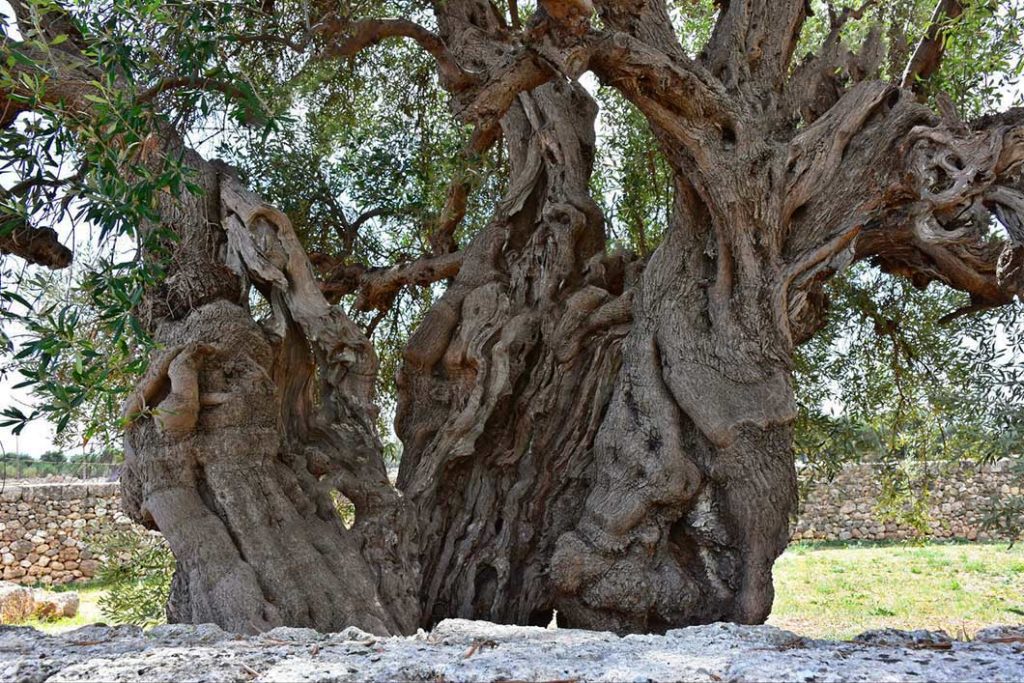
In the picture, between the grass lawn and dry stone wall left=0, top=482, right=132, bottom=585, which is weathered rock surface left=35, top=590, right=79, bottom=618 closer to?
dry stone wall left=0, top=482, right=132, bottom=585

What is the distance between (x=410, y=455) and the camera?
5.55m

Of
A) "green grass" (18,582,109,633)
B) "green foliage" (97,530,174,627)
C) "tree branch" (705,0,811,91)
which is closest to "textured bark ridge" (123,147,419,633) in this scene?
"green foliage" (97,530,174,627)

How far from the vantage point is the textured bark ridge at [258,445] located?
4.15 meters

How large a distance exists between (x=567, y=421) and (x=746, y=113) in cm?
221

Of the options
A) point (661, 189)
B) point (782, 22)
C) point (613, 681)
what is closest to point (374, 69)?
point (661, 189)

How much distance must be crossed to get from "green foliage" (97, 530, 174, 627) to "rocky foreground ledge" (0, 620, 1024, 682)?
304 cm

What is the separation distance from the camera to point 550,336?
5.63m

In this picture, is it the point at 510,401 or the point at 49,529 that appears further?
the point at 49,529

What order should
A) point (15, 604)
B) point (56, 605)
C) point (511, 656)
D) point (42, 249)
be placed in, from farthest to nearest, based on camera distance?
point (56, 605) → point (15, 604) → point (42, 249) → point (511, 656)

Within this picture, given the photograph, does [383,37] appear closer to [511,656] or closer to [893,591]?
[511,656]

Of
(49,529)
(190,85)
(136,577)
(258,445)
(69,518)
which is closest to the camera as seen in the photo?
(190,85)

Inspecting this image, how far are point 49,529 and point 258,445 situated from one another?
12179 millimetres

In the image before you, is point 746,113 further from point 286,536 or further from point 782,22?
point 286,536

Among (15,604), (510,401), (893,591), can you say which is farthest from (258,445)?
(893,591)
